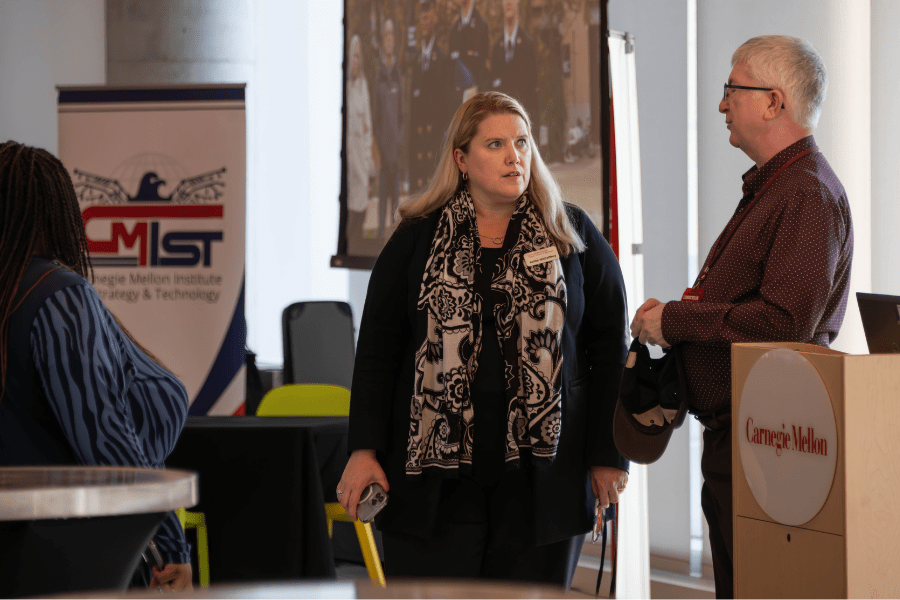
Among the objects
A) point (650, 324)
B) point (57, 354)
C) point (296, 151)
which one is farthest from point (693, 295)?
point (296, 151)

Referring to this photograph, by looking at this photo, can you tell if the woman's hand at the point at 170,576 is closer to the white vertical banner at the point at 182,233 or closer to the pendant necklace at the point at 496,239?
the pendant necklace at the point at 496,239

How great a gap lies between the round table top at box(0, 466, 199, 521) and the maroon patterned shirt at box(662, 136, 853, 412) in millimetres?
1115

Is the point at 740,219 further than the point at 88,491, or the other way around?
the point at 740,219

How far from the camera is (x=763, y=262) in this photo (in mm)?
1829

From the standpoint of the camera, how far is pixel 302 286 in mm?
6727

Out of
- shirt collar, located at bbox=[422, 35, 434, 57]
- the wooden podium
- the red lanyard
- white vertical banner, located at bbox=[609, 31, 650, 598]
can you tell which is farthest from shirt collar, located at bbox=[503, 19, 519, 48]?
the wooden podium

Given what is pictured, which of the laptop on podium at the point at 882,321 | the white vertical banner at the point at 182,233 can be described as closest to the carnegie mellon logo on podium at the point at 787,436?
the laptop on podium at the point at 882,321

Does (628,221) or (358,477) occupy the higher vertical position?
(628,221)

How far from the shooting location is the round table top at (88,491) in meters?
0.91

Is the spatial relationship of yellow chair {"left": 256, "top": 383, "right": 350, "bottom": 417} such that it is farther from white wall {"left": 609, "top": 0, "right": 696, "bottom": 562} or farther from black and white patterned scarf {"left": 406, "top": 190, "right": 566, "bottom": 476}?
black and white patterned scarf {"left": 406, "top": 190, "right": 566, "bottom": 476}

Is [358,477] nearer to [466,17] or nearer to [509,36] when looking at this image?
[509,36]

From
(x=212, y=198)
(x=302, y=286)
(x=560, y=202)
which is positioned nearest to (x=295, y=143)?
(x=302, y=286)

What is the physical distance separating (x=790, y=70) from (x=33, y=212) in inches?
59.7

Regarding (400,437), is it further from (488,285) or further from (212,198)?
(212,198)
